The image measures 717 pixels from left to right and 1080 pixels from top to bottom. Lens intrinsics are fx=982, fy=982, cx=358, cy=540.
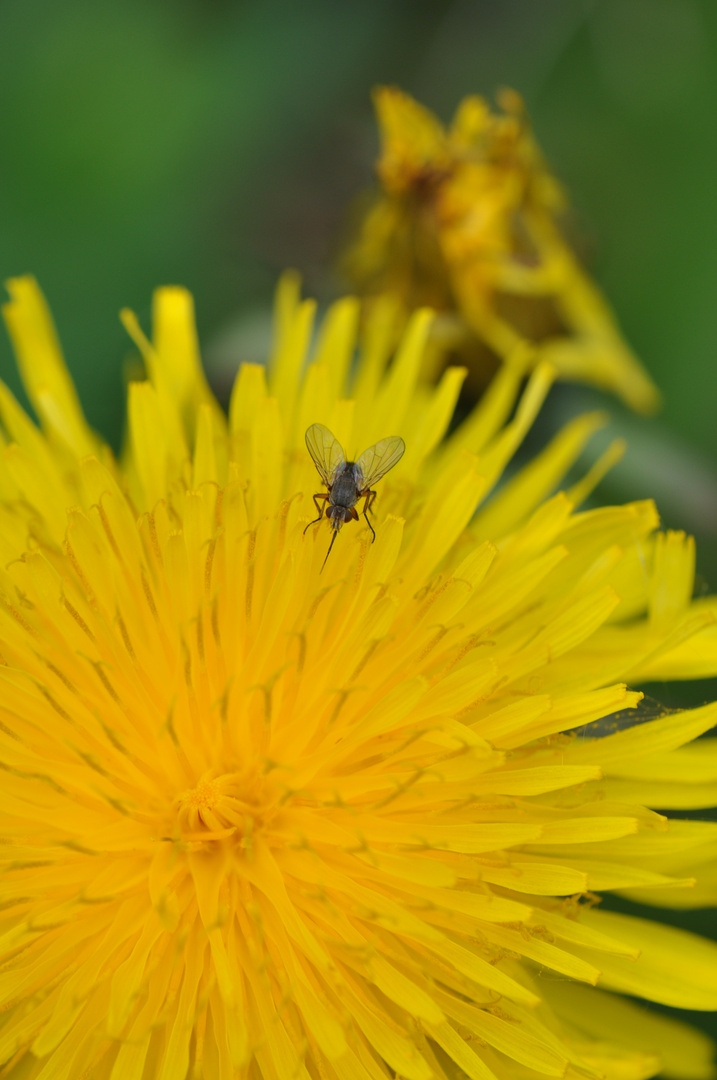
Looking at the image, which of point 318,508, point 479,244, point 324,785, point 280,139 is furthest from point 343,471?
point 280,139

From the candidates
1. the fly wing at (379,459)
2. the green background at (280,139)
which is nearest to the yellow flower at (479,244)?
the green background at (280,139)

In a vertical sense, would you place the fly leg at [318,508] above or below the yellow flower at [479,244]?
below

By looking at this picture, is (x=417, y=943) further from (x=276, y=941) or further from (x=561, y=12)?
(x=561, y=12)

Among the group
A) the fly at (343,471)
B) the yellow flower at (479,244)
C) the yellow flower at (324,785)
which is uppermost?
the yellow flower at (479,244)

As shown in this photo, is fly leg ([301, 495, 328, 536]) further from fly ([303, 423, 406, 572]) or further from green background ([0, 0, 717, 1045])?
green background ([0, 0, 717, 1045])

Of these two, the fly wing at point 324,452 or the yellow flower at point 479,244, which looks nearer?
the fly wing at point 324,452

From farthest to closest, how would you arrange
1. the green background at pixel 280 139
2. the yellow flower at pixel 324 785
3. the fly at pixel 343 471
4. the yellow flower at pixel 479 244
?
1. the green background at pixel 280 139
2. the yellow flower at pixel 479 244
3. the fly at pixel 343 471
4. the yellow flower at pixel 324 785

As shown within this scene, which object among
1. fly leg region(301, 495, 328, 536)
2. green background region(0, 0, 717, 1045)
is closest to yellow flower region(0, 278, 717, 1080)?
fly leg region(301, 495, 328, 536)

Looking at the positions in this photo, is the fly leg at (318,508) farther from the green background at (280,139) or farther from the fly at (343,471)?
the green background at (280,139)

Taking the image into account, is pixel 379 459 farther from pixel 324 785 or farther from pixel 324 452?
pixel 324 785
